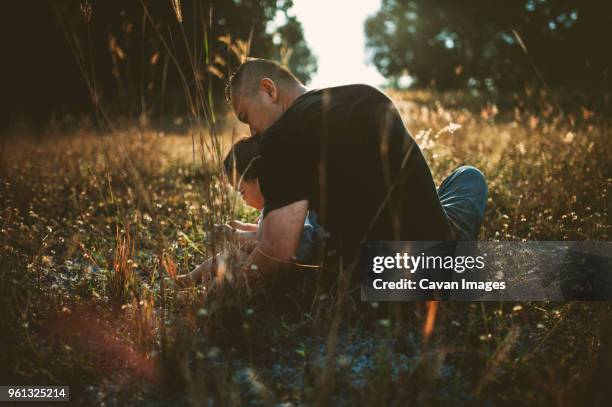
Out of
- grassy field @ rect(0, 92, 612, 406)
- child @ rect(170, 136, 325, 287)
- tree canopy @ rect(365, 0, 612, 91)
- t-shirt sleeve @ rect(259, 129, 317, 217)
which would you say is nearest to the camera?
grassy field @ rect(0, 92, 612, 406)

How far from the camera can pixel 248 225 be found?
3.00m

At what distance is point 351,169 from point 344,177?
0.05 meters

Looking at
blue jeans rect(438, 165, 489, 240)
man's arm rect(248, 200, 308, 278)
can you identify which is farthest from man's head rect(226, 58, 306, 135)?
blue jeans rect(438, 165, 489, 240)

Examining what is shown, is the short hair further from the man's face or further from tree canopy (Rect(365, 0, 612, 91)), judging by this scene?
tree canopy (Rect(365, 0, 612, 91))

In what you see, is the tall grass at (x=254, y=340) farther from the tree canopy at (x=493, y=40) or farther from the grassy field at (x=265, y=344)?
the tree canopy at (x=493, y=40)

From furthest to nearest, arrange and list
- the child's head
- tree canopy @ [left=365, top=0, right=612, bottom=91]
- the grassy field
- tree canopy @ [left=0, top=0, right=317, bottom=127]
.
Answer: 1. tree canopy @ [left=365, top=0, right=612, bottom=91]
2. tree canopy @ [left=0, top=0, right=317, bottom=127]
3. the child's head
4. the grassy field

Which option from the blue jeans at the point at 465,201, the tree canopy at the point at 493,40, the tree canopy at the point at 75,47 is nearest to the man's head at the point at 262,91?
the blue jeans at the point at 465,201

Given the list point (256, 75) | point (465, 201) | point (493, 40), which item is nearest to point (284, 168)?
point (256, 75)

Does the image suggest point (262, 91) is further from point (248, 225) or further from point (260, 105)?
point (248, 225)

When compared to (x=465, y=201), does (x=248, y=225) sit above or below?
below

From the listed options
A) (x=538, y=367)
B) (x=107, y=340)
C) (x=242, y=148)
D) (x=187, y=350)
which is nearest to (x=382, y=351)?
(x=538, y=367)

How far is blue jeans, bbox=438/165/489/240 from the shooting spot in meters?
2.67

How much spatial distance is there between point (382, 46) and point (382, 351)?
3962cm

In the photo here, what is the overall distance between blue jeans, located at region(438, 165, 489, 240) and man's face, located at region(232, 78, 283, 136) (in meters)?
1.11
